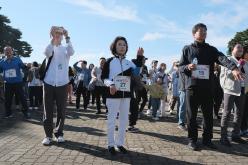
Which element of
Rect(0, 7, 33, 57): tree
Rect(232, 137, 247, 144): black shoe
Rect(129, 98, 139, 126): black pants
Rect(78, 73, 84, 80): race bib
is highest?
Rect(0, 7, 33, 57): tree

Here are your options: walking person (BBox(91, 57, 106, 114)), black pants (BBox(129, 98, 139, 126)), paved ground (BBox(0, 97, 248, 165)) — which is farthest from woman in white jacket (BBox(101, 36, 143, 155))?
walking person (BBox(91, 57, 106, 114))

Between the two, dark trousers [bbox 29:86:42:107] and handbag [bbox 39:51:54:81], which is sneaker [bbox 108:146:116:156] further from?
dark trousers [bbox 29:86:42:107]

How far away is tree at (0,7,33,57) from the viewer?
6127 cm

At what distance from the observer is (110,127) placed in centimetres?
679

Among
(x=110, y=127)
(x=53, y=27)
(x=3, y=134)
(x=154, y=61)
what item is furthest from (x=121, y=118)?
(x=154, y=61)

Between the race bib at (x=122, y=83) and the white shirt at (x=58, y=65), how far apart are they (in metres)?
1.42

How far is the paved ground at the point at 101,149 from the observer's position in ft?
20.5

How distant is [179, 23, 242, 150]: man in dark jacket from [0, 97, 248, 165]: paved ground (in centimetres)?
56

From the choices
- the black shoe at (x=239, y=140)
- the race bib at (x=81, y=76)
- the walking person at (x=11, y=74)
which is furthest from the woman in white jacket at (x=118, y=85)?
the race bib at (x=81, y=76)

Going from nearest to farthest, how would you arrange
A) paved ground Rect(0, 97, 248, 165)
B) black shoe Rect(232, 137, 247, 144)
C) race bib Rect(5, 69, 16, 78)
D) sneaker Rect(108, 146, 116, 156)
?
paved ground Rect(0, 97, 248, 165) → sneaker Rect(108, 146, 116, 156) → black shoe Rect(232, 137, 247, 144) → race bib Rect(5, 69, 16, 78)

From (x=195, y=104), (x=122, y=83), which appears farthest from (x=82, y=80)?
(x=122, y=83)

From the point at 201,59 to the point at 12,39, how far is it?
62.6m

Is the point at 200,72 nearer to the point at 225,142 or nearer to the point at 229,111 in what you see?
the point at 229,111

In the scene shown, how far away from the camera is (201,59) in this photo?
7.21m
